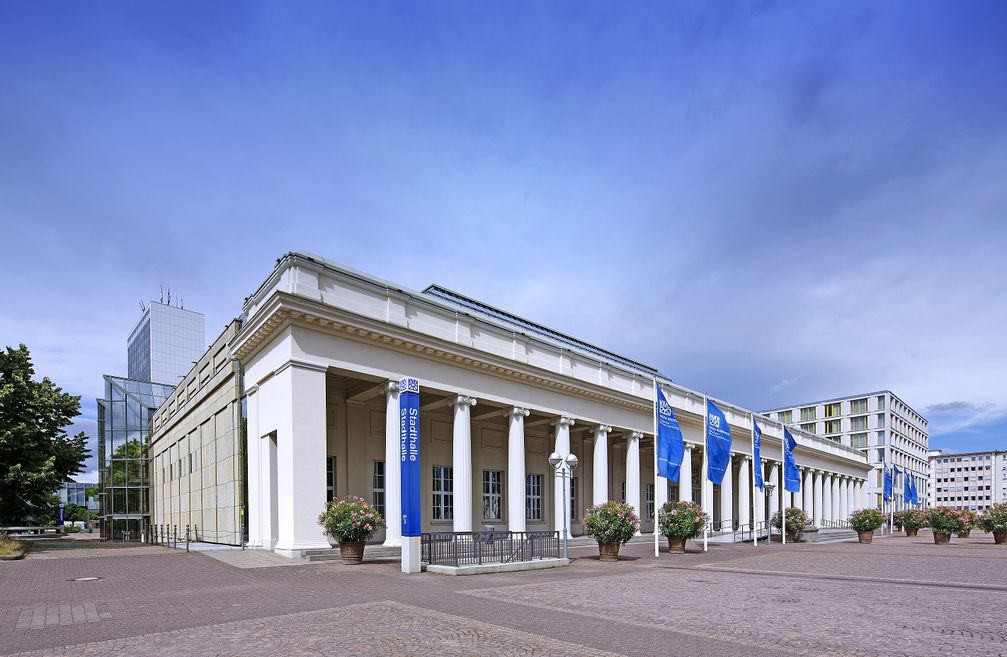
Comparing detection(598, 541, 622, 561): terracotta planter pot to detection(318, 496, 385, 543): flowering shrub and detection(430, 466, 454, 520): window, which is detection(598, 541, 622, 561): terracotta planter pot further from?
detection(430, 466, 454, 520): window

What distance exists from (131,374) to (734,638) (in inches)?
6083

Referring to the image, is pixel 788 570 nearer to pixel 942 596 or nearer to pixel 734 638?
pixel 942 596

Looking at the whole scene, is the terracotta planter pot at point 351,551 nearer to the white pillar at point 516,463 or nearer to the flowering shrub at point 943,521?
the white pillar at point 516,463

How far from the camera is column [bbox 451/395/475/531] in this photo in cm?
2644

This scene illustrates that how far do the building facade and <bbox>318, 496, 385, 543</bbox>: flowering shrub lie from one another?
9431 mm

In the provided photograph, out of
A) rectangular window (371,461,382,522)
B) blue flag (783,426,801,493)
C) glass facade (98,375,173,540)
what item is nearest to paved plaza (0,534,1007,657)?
rectangular window (371,461,382,522)

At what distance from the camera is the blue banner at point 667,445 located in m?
25.1

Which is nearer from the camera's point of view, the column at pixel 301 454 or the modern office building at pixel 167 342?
the column at pixel 301 454

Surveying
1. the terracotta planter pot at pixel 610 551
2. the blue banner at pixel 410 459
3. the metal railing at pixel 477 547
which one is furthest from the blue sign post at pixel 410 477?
the terracotta planter pot at pixel 610 551

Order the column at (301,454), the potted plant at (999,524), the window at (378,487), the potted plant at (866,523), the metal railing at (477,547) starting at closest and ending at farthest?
the metal railing at (477,547) → the column at (301,454) → the window at (378,487) → the potted plant at (999,524) → the potted plant at (866,523)

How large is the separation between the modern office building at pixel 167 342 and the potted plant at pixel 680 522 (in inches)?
4681

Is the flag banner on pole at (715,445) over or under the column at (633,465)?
over

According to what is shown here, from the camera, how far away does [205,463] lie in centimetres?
3281

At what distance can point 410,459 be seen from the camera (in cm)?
1727
